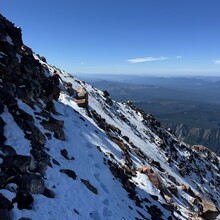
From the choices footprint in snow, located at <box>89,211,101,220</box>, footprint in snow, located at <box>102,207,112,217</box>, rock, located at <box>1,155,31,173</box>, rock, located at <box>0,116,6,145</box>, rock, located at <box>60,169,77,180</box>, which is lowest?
footprint in snow, located at <box>102,207,112,217</box>

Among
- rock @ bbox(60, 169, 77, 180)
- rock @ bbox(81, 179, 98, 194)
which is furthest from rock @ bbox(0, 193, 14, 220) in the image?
rock @ bbox(81, 179, 98, 194)

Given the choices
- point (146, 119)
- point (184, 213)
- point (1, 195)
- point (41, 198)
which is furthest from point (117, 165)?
point (146, 119)

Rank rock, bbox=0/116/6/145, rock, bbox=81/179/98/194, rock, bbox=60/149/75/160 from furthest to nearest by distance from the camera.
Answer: rock, bbox=60/149/75/160 < rock, bbox=81/179/98/194 < rock, bbox=0/116/6/145

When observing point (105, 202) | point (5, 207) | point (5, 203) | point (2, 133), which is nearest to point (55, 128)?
point (2, 133)

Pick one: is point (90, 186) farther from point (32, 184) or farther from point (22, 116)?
point (22, 116)

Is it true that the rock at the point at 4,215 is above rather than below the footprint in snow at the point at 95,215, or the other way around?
above

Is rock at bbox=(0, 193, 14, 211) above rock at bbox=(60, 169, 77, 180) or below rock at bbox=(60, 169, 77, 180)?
above

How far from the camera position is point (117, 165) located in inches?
951

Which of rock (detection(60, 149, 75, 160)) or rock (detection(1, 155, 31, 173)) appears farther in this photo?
rock (detection(60, 149, 75, 160))

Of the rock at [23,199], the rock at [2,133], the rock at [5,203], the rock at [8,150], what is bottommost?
the rock at [23,199]

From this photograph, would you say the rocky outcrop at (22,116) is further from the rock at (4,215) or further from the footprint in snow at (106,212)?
the footprint in snow at (106,212)

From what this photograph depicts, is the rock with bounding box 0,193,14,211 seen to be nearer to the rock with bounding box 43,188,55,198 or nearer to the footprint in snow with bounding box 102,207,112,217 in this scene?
the rock with bounding box 43,188,55,198

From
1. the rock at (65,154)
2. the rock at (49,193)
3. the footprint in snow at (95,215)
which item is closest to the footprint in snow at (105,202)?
the footprint in snow at (95,215)

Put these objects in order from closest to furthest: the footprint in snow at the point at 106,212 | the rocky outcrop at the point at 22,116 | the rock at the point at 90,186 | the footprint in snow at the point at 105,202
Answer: the rocky outcrop at the point at 22,116
the footprint in snow at the point at 106,212
the footprint in snow at the point at 105,202
the rock at the point at 90,186
